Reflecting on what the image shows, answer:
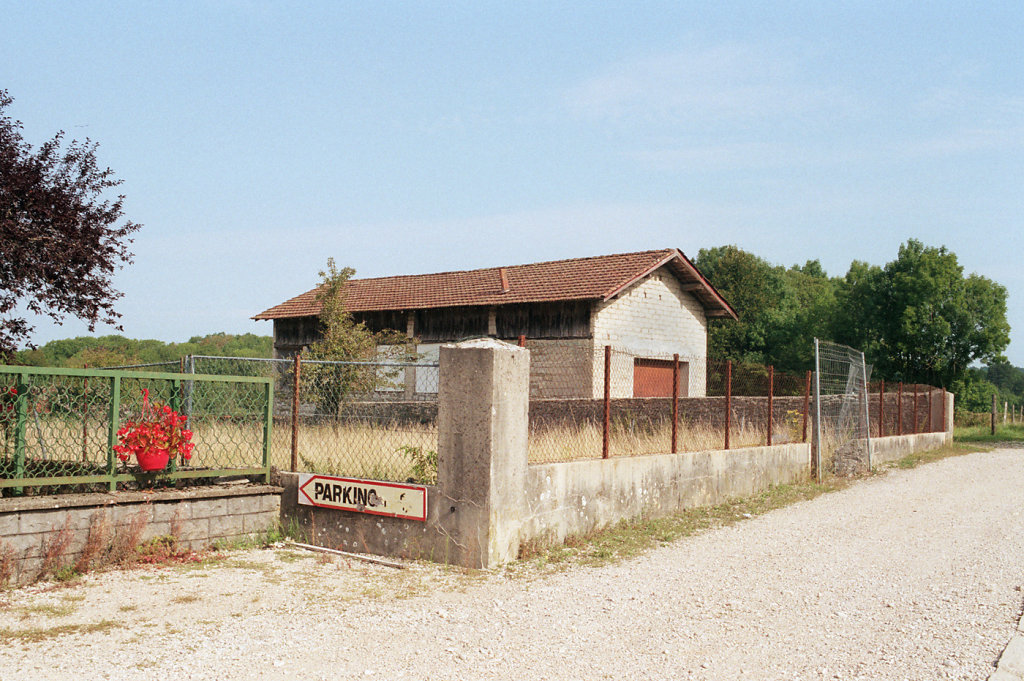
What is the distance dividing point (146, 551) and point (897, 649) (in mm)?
6041

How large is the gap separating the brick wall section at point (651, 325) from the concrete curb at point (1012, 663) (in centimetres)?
1476

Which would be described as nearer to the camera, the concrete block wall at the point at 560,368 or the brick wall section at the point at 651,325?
the concrete block wall at the point at 560,368

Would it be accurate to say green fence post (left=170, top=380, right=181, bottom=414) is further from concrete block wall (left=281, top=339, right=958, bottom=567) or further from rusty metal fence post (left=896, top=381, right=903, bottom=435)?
rusty metal fence post (left=896, top=381, right=903, bottom=435)

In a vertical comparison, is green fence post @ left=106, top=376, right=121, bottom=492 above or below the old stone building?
below

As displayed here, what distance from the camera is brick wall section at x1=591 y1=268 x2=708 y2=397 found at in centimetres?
2162

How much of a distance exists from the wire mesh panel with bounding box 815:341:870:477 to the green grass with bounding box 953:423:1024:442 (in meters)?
13.7

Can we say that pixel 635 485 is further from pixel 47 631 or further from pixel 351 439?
pixel 47 631

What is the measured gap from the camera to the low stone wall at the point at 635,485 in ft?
26.7

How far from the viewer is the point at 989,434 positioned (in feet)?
102

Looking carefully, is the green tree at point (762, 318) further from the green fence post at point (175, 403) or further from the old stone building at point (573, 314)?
the green fence post at point (175, 403)

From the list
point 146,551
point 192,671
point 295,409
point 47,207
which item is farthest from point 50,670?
point 47,207

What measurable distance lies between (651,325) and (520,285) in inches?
152

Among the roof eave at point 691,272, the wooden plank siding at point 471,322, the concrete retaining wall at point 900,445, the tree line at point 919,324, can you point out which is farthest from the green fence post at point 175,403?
the tree line at point 919,324

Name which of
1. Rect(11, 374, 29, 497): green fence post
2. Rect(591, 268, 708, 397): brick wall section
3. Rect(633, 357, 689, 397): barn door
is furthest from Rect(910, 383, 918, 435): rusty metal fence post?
Rect(11, 374, 29, 497): green fence post
